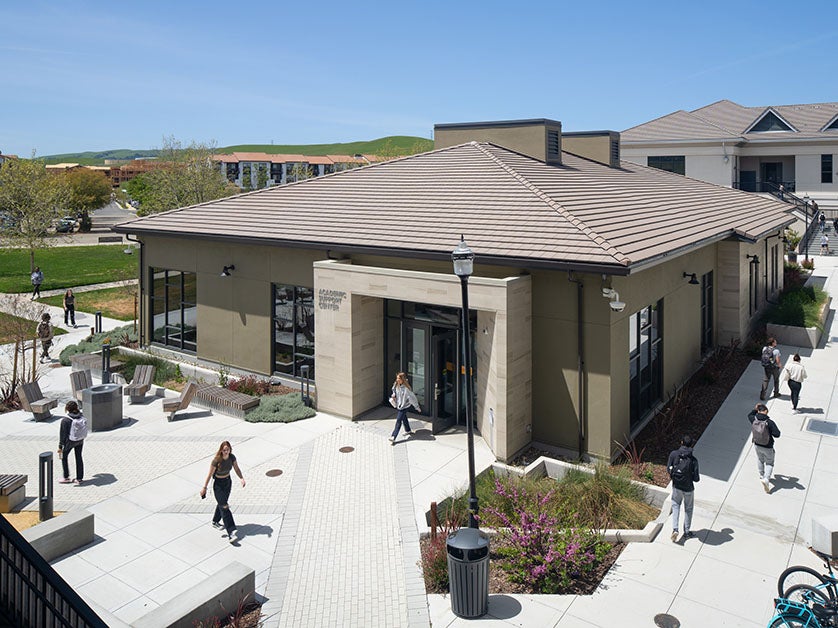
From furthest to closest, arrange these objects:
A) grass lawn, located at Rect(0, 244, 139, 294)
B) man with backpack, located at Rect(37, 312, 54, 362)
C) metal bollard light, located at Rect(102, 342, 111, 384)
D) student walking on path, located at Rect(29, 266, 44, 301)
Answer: grass lawn, located at Rect(0, 244, 139, 294) < student walking on path, located at Rect(29, 266, 44, 301) < man with backpack, located at Rect(37, 312, 54, 362) < metal bollard light, located at Rect(102, 342, 111, 384)

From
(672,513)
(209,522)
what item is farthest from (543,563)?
(209,522)

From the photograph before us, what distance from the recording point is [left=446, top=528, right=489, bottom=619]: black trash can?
8.49 metres

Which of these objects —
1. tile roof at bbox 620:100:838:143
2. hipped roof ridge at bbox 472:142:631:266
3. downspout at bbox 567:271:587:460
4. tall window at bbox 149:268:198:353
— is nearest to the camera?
hipped roof ridge at bbox 472:142:631:266

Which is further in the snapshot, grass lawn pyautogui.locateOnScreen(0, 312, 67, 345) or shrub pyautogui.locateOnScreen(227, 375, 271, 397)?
grass lawn pyautogui.locateOnScreen(0, 312, 67, 345)

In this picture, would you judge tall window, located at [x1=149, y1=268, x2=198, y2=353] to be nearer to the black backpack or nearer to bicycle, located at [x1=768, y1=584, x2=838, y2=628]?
the black backpack

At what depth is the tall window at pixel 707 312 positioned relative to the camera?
2109 centimetres

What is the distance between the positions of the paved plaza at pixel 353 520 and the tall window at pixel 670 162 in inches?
1773

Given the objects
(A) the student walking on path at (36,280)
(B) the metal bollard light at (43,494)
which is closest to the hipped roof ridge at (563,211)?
(B) the metal bollard light at (43,494)

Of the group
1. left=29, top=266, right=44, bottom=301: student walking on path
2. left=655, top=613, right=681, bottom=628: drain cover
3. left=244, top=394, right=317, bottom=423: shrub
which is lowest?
left=655, top=613, right=681, bottom=628: drain cover

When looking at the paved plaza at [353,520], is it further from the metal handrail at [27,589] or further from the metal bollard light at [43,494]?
the metal handrail at [27,589]

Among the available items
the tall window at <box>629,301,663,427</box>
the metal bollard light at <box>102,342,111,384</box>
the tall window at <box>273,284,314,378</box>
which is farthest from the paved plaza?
the metal bollard light at <box>102,342,111,384</box>

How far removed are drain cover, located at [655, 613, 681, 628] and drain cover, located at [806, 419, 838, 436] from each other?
29.3 ft

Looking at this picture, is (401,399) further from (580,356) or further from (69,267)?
(69,267)

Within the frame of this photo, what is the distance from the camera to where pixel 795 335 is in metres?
23.1
